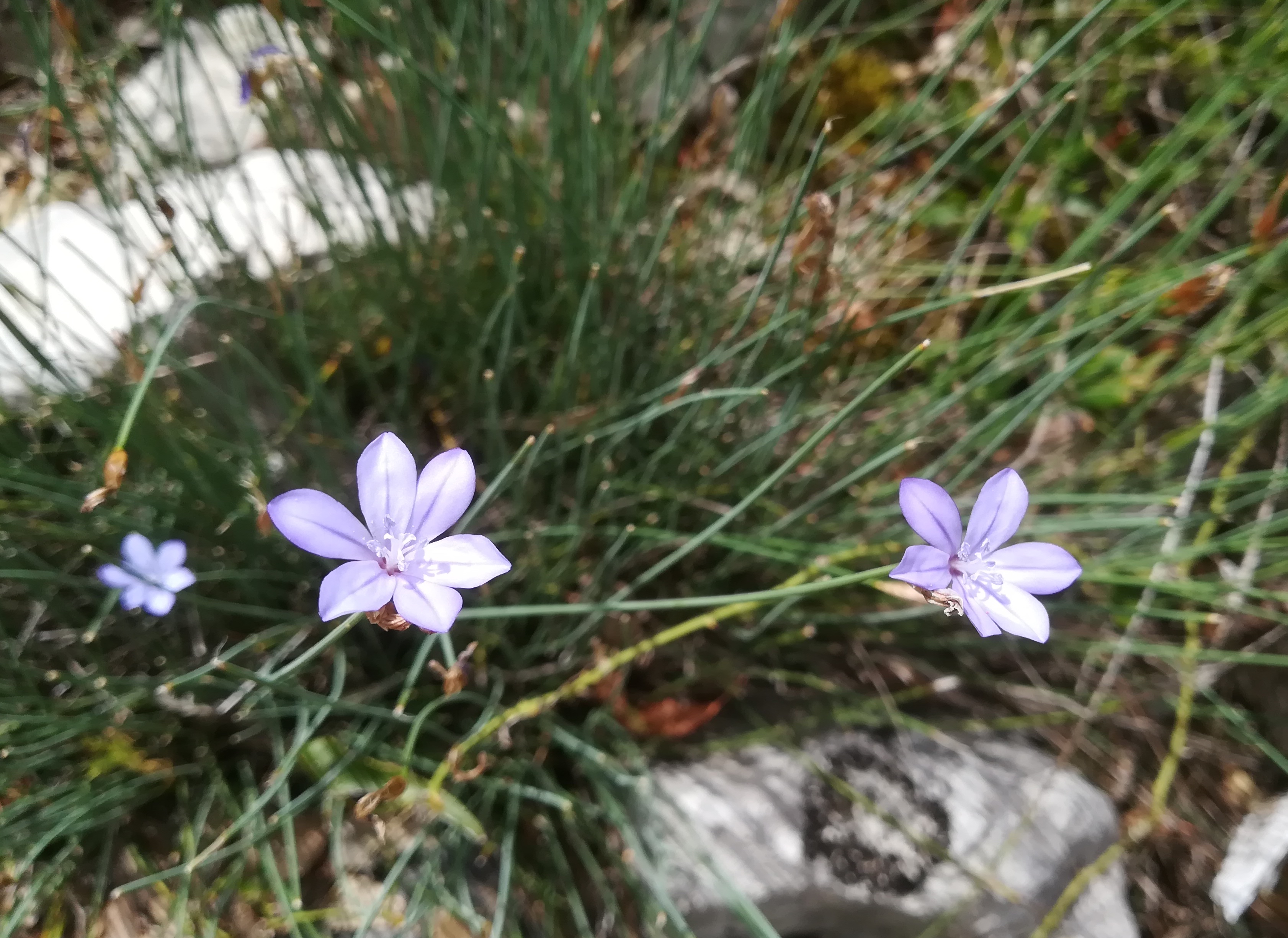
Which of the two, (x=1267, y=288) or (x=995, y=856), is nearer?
(x=995, y=856)

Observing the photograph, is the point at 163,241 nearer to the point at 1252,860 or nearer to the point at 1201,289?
the point at 1201,289

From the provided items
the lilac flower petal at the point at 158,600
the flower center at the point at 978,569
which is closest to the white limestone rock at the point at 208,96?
the lilac flower petal at the point at 158,600

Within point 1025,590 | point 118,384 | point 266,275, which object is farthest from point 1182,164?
point 118,384

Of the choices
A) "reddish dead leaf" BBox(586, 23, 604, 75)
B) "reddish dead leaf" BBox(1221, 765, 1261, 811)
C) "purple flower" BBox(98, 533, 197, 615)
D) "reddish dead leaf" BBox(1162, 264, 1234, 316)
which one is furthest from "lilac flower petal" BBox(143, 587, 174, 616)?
"reddish dead leaf" BBox(1221, 765, 1261, 811)

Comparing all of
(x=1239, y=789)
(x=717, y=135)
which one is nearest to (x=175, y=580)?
(x=717, y=135)

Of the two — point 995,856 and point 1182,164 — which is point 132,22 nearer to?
point 1182,164

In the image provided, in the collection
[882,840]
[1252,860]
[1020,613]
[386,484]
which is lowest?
[1252,860]
